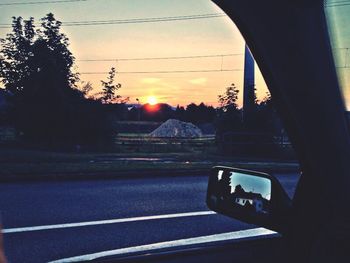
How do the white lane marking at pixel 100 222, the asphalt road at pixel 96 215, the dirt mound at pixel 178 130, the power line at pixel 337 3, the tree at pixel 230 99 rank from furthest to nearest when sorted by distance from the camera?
1. the dirt mound at pixel 178 130
2. the tree at pixel 230 99
3. the white lane marking at pixel 100 222
4. the asphalt road at pixel 96 215
5. the power line at pixel 337 3

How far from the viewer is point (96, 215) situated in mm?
6367

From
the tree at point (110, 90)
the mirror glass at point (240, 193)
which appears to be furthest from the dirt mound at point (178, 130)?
the mirror glass at point (240, 193)

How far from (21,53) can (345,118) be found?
1159 inches

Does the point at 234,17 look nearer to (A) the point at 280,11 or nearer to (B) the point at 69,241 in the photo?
(A) the point at 280,11

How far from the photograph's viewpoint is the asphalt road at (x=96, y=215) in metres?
4.76

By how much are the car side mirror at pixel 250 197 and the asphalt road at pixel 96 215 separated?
10.4 feet

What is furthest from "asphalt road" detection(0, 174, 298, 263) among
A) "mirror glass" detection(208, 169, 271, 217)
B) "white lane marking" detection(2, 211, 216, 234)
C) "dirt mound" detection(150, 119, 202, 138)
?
"dirt mound" detection(150, 119, 202, 138)

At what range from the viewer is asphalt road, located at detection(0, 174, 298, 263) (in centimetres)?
476

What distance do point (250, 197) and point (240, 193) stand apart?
0.16 ft

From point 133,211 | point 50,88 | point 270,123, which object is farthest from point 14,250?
→ point 50,88

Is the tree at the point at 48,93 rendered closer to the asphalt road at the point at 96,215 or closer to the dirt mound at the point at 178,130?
the asphalt road at the point at 96,215

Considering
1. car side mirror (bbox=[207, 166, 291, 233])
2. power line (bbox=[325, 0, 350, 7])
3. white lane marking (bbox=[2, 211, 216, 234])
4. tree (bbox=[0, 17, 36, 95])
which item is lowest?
white lane marking (bbox=[2, 211, 216, 234])

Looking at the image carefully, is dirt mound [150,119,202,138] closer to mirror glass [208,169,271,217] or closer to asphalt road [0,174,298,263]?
asphalt road [0,174,298,263]

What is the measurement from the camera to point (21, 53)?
92.9 ft
